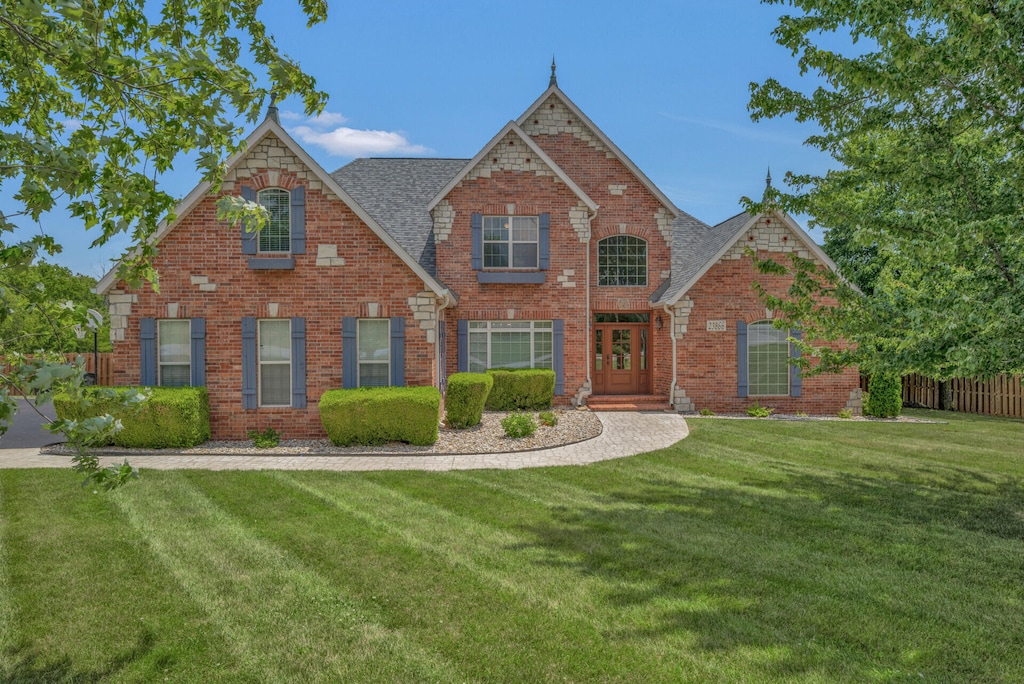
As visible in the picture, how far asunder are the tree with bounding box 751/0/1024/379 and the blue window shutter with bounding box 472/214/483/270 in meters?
10.2

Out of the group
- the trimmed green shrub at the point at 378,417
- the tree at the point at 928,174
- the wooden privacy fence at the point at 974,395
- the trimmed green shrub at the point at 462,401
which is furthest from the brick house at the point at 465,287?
the tree at the point at 928,174

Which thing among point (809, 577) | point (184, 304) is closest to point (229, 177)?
point (184, 304)

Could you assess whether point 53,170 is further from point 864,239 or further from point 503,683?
point 864,239

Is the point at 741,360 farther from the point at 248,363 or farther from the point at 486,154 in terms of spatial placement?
the point at 248,363

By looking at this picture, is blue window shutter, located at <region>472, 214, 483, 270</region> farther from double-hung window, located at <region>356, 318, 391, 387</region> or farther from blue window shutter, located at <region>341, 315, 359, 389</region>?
blue window shutter, located at <region>341, 315, 359, 389</region>

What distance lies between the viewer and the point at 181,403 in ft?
38.2

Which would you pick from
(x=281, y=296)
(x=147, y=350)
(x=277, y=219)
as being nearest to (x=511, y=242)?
(x=277, y=219)

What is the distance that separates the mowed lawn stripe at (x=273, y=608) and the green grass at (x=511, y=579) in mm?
21

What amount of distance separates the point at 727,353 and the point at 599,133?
8003mm

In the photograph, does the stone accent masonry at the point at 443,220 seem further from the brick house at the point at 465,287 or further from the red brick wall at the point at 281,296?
the red brick wall at the point at 281,296

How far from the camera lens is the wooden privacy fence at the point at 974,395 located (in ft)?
60.7

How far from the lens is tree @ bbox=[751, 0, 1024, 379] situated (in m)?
5.72

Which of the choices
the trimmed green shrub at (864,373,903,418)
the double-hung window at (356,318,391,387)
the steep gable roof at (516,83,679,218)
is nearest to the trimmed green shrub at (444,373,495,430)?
the double-hung window at (356,318,391,387)

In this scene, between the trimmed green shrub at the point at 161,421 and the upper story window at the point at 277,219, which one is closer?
the trimmed green shrub at the point at 161,421
